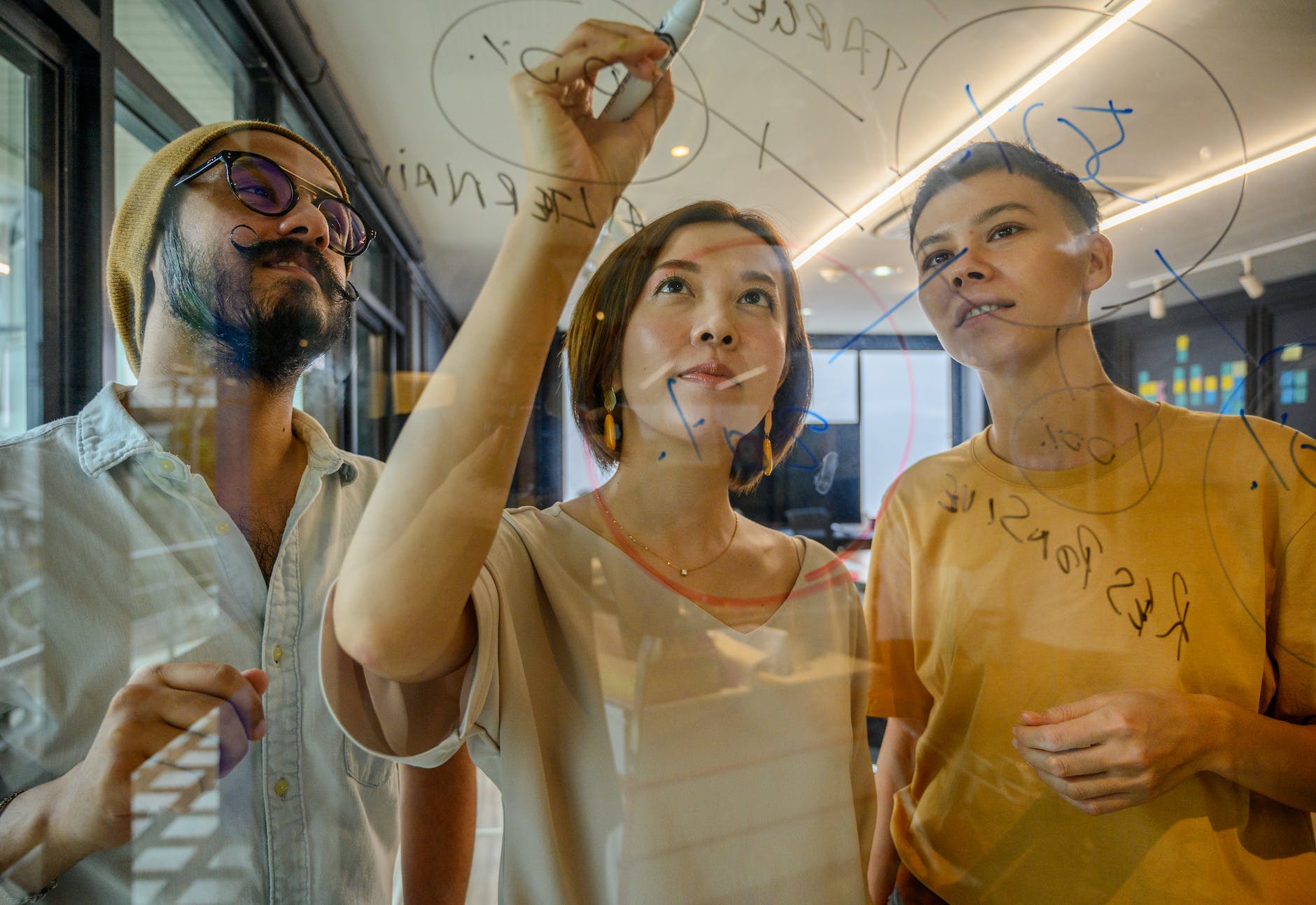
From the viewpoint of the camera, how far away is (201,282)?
0.40 metres

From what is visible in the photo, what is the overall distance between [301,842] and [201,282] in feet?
1.19

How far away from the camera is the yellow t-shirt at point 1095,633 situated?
0.48 m

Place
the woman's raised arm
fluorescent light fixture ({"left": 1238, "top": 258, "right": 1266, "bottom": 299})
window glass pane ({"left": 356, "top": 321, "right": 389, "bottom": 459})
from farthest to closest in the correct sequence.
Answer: fluorescent light fixture ({"left": 1238, "top": 258, "right": 1266, "bottom": 299}) < window glass pane ({"left": 356, "top": 321, "right": 389, "bottom": 459}) < the woman's raised arm

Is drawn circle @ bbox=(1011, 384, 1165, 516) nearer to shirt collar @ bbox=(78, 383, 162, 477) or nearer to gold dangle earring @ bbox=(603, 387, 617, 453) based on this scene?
gold dangle earring @ bbox=(603, 387, 617, 453)

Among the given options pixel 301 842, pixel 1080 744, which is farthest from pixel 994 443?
pixel 301 842

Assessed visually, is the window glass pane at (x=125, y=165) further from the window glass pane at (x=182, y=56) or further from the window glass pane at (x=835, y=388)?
the window glass pane at (x=835, y=388)

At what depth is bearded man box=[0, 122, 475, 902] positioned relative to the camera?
1.22 feet

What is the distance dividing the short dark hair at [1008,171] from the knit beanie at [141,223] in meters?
0.48

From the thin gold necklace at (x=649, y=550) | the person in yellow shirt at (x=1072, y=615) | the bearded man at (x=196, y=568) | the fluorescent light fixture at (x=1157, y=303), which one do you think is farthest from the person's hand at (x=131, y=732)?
the fluorescent light fixture at (x=1157, y=303)

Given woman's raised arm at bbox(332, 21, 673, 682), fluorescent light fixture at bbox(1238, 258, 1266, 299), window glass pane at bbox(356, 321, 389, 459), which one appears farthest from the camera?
fluorescent light fixture at bbox(1238, 258, 1266, 299)

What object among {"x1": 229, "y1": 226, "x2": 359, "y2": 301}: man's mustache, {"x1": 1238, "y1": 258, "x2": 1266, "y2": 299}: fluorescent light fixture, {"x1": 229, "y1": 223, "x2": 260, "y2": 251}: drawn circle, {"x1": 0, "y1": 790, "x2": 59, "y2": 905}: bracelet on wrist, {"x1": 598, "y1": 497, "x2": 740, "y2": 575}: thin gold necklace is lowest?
{"x1": 0, "y1": 790, "x2": 59, "y2": 905}: bracelet on wrist

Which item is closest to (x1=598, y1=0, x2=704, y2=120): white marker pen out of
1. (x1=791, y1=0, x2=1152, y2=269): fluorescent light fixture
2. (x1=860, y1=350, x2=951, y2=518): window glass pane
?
(x1=791, y1=0, x2=1152, y2=269): fluorescent light fixture

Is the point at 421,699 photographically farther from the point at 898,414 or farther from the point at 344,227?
the point at 898,414

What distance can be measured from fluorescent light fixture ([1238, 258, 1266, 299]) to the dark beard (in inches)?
28.4
